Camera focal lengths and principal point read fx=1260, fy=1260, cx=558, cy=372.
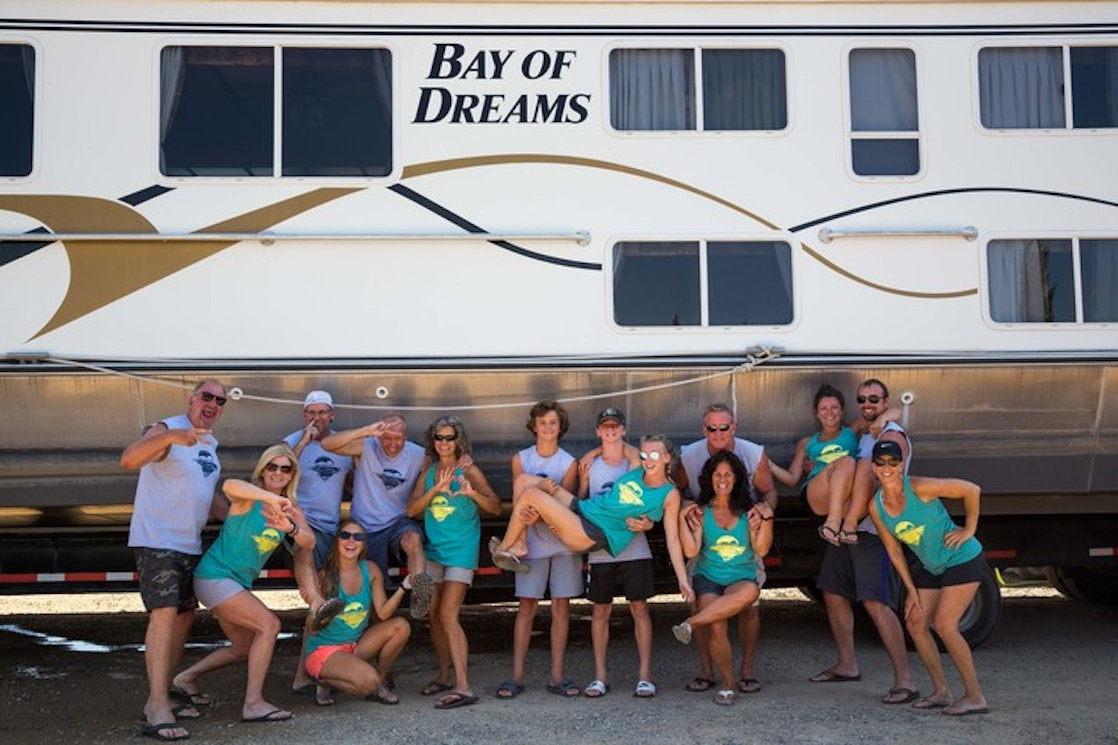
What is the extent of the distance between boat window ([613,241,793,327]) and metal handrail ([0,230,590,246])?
359mm

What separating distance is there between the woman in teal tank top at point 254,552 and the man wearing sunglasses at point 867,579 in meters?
2.90

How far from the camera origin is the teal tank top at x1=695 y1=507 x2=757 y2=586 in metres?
6.74

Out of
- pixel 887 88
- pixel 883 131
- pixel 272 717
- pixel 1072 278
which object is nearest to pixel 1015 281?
pixel 1072 278

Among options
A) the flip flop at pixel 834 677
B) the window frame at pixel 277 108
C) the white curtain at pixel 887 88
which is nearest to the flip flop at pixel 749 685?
the flip flop at pixel 834 677

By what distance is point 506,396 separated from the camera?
717 cm

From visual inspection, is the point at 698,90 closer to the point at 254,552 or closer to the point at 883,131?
the point at 883,131

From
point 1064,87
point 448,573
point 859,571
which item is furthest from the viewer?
point 1064,87

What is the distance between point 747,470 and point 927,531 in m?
1.03

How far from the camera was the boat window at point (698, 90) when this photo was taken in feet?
24.2

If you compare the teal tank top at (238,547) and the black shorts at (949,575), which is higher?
the teal tank top at (238,547)

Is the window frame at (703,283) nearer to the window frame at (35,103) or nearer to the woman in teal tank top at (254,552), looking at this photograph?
the woman in teal tank top at (254,552)

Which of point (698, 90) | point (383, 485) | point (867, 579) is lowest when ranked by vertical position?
point (867, 579)

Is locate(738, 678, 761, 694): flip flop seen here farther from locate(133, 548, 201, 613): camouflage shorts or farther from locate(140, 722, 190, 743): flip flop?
locate(133, 548, 201, 613): camouflage shorts

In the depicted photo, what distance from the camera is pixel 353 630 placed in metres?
6.54
